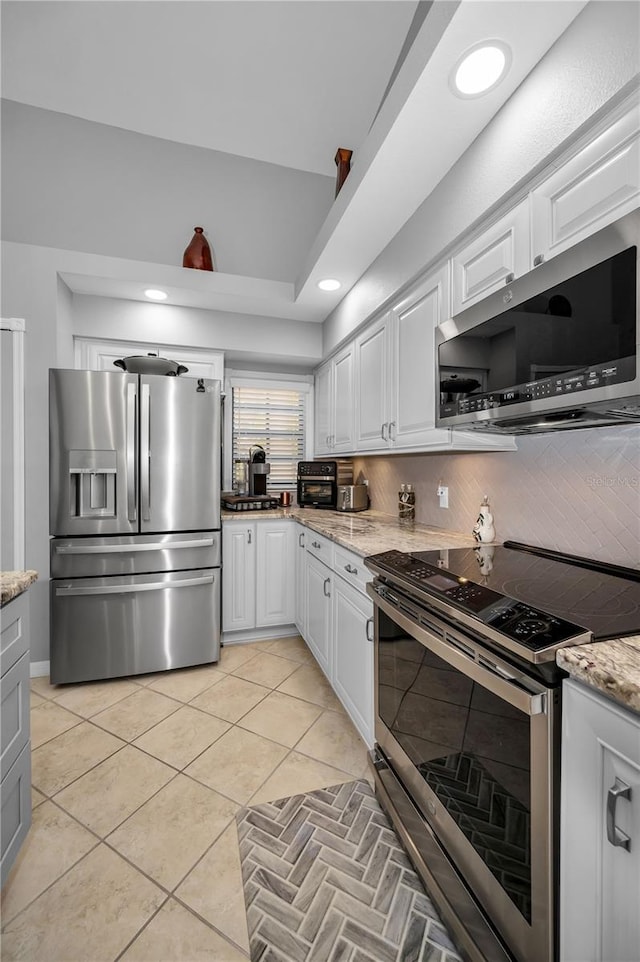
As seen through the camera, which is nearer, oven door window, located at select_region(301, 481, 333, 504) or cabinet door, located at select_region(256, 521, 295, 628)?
cabinet door, located at select_region(256, 521, 295, 628)

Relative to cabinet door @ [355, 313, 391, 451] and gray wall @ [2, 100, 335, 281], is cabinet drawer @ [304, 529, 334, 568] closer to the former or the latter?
cabinet door @ [355, 313, 391, 451]

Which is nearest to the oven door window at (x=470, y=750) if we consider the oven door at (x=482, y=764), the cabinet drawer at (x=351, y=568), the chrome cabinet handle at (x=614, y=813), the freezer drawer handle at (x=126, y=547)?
the oven door at (x=482, y=764)

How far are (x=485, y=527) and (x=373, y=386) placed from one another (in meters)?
1.09

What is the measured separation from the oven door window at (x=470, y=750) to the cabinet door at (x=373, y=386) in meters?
1.25

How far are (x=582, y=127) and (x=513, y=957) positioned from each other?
1.96m

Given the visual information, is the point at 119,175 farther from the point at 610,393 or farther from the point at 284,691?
the point at 284,691

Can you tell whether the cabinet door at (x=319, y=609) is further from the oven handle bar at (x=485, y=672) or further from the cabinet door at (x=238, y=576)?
the oven handle bar at (x=485, y=672)

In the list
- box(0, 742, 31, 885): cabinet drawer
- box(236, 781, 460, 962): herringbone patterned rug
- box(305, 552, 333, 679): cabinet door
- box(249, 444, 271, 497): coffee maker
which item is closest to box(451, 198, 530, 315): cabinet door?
box(305, 552, 333, 679): cabinet door

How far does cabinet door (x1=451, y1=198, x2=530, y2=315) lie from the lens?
133 cm

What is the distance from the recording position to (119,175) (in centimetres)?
272

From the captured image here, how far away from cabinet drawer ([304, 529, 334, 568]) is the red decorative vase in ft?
6.38

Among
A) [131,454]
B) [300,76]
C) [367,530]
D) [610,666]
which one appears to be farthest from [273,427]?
[610,666]

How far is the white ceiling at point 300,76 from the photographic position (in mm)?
1272

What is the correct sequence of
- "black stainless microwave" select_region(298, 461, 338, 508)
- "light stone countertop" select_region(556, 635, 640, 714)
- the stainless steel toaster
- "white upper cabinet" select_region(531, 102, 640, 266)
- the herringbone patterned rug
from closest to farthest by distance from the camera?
"light stone countertop" select_region(556, 635, 640, 714) < "white upper cabinet" select_region(531, 102, 640, 266) < the herringbone patterned rug < the stainless steel toaster < "black stainless microwave" select_region(298, 461, 338, 508)
